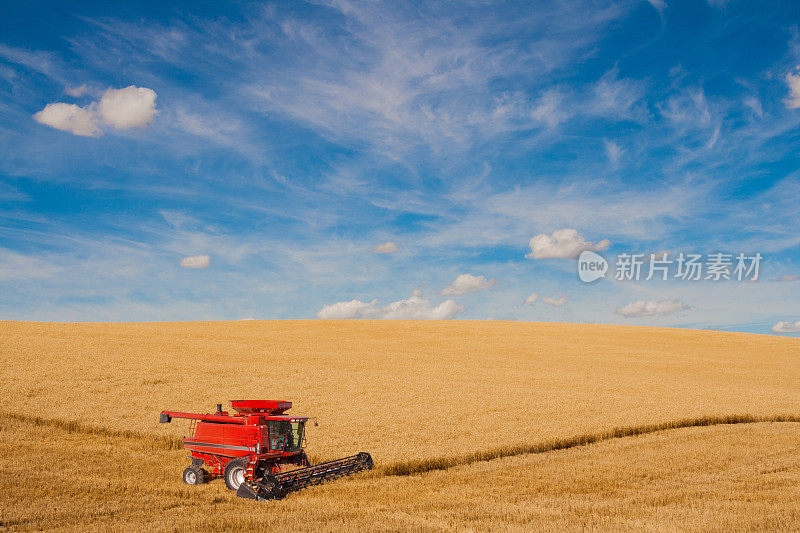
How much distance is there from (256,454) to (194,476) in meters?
2.01

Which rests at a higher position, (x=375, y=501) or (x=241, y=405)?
(x=241, y=405)

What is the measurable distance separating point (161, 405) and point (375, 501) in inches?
525

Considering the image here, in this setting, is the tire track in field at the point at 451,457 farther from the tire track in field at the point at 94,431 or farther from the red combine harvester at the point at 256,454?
the red combine harvester at the point at 256,454

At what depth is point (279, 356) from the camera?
37.3 metres

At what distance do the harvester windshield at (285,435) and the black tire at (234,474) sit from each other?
2.84 ft

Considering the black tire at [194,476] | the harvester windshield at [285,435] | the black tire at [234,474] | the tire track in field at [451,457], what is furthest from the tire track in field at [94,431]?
the harvester windshield at [285,435]

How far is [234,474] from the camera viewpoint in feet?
47.1

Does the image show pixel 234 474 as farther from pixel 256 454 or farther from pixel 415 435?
pixel 415 435

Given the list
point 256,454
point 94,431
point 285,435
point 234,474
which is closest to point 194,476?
point 234,474

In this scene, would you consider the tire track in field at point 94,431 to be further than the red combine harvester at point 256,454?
Yes

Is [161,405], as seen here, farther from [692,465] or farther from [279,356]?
[692,465]

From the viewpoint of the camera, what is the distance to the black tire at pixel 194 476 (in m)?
14.8

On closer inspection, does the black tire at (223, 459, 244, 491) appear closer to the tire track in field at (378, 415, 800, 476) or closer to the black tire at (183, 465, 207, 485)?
the black tire at (183, 465, 207, 485)

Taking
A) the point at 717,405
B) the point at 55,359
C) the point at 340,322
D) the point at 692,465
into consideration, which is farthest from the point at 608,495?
the point at 340,322
